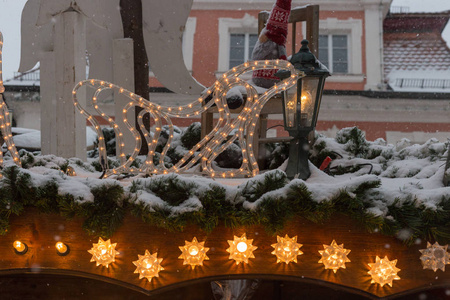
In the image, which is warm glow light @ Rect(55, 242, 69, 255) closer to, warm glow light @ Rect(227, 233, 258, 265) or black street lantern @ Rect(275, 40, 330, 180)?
warm glow light @ Rect(227, 233, 258, 265)

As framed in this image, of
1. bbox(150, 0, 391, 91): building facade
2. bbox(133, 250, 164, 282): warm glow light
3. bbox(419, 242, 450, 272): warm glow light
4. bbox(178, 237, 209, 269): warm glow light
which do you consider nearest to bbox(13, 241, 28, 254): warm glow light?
bbox(133, 250, 164, 282): warm glow light

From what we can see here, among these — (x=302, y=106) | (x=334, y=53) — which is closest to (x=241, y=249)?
(x=302, y=106)

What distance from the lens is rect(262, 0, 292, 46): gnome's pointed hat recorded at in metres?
2.27

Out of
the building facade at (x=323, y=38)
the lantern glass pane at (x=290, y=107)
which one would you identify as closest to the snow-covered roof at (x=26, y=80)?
the building facade at (x=323, y=38)

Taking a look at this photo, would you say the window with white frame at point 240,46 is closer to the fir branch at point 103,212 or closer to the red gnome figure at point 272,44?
the red gnome figure at point 272,44

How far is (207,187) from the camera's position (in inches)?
43.6

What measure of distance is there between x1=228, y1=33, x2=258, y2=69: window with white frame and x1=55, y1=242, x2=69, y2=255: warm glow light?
18.7 feet

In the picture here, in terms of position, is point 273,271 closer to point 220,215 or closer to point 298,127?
point 220,215

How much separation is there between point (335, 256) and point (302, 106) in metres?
0.66

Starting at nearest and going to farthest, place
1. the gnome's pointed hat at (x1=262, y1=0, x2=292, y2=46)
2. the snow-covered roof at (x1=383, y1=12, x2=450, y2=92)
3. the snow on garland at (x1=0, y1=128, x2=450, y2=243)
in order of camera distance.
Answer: the snow on garland at (x1=0, y1=128, x2=450, y2=243)
the gnome's pointed hat at (x1=262, y1=0, x2=292, y2=46)
the snow-covered roof at (x1=383, y1=12, x2=450, y2=92)

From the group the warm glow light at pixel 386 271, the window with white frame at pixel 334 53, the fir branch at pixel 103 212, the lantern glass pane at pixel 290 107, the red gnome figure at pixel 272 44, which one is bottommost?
the warm glow light at pixel 386 271

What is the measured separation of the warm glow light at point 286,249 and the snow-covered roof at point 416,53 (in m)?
5.78

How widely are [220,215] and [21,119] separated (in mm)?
6012

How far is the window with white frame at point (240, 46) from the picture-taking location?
670cm
